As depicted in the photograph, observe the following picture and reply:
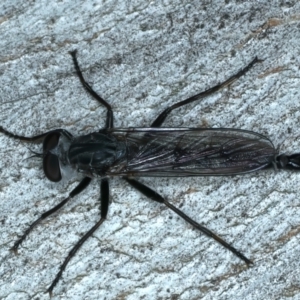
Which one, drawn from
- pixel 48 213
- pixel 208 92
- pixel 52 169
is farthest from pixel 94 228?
pixel 208 92

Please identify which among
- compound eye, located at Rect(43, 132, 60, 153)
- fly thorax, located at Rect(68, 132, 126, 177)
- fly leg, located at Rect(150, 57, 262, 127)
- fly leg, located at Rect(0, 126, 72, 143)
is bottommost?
fly thorax, located at Rect(68, 132, 126, 177)

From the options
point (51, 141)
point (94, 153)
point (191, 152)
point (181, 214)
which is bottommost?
point (181, 214)

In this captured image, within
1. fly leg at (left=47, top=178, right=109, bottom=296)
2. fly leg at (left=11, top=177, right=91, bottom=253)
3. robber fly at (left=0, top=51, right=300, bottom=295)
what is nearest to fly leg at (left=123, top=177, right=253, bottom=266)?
robber fly at (left=0, top=51, right=300, bottom=295)

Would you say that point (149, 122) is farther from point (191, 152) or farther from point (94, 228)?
point (94, 228)

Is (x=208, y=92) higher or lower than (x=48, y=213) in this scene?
higher

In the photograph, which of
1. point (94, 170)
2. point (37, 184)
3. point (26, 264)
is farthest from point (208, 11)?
point (26, 264)

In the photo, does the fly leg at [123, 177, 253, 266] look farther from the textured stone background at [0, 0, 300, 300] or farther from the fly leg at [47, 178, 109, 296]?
the fly leg at [47, 178, 109, 296]

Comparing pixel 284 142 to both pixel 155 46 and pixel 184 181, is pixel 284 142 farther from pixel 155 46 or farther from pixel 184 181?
pixel 155 46
